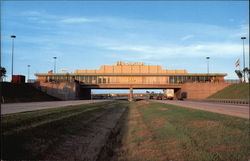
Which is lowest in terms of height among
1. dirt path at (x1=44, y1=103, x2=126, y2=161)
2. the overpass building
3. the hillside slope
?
dirt path at (x1=44, y1=103, x2=126, y2=161)

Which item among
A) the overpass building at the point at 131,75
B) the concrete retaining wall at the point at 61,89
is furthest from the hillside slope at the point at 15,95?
the overpass building at the point at 131,75

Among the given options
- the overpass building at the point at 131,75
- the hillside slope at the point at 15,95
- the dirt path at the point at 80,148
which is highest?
the overpass building at the point at 131,75

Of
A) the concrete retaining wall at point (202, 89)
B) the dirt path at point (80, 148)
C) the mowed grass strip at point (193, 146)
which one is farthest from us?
→ the concrete retaining wall at point (202, 89)

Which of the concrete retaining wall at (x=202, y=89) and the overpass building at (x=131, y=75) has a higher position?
the overpass building at (x=131, y=75)

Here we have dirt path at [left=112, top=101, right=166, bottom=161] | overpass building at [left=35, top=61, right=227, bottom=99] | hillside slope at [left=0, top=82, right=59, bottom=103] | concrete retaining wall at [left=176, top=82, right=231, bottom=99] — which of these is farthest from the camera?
overpass building at [left=35, top=61, right=227, bottom=99]

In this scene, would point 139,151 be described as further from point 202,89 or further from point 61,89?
point 202,89

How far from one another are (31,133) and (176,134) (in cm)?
782

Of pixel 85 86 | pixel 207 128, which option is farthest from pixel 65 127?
pixel 85 86

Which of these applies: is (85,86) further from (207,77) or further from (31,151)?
(31,151)

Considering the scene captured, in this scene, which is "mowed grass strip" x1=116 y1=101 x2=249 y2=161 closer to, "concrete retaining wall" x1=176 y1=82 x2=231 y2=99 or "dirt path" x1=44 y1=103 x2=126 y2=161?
"dirt path" x1=44 y1=103 x2=126 y2=161

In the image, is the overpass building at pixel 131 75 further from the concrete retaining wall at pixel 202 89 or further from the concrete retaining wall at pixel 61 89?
the concrete retaining wall at pixel 61 89

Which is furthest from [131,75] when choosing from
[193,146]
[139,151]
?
[193,146]

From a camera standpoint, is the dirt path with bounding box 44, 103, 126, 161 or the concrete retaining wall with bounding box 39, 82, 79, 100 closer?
the dirt path with bounding box 44, 103, 126, 161

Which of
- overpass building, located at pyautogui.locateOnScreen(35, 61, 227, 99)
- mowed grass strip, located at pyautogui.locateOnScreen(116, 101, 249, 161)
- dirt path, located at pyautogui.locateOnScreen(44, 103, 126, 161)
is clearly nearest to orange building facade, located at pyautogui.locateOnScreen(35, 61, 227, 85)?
overpass building, located at pyautogui.locateOnScreen(35, 61, 227, 99)
